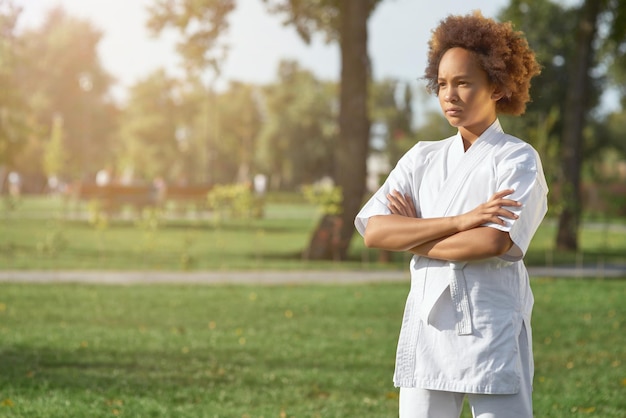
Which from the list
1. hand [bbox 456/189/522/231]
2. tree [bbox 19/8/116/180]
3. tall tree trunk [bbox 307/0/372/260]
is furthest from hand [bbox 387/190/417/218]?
tree [bbox 19/8/116/180]

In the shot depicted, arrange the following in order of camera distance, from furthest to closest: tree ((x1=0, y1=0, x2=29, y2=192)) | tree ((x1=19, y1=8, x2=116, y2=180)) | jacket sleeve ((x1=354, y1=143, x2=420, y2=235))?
1. tree ((x1=19, y1=8, x2=116, y2=180))
2. tree ((x1=0, y1=0, x2=29, y2=192))
3. jacket sleeve ((x1=354, y1=143, x2=420, y2=235))

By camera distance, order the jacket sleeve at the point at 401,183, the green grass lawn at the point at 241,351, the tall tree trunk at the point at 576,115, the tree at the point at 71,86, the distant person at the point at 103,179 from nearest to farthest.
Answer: the jacket sleeve at the point at 401,183 < the green grass lawn at the point at 241,351 < the tall tree trunk at the point at 576,115 < the distant person at the point at 103,179 < the tree at the point at 71,86

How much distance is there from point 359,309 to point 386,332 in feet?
5.56

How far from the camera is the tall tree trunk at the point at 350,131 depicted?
1877 centimetres

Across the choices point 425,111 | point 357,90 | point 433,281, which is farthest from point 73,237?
point 425,111

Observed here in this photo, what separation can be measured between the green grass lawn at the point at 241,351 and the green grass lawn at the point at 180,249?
3.47 meters

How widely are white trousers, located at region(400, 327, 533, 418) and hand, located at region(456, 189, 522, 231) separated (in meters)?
0.37

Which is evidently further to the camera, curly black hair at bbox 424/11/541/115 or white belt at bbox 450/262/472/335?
curly black hair at bbox 424/11/541/115

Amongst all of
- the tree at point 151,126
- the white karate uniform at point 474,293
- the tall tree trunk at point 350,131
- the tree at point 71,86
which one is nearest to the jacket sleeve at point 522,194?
the white karate uniform at point 474,293

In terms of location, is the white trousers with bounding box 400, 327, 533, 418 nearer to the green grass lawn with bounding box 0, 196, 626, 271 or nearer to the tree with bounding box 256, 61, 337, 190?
the green grass lawn with bounding box 0, 196, 626, 271

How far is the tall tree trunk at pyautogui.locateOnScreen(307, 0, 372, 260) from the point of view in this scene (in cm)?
1877

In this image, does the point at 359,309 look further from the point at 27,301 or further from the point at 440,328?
the point at 440,328

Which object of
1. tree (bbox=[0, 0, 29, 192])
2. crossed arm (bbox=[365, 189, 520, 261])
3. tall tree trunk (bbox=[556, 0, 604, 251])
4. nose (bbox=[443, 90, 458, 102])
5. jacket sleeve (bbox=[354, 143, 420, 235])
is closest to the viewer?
crossed arm (bbox=[365, 189, 520, 261])

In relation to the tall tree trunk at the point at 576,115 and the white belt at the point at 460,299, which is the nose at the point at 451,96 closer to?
the white belt at the point at 460,299
